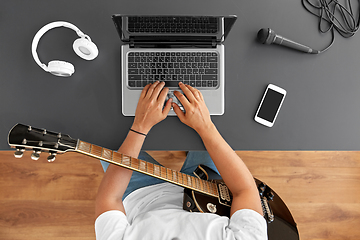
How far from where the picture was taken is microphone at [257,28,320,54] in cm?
79

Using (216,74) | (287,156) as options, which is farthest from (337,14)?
(287,156)

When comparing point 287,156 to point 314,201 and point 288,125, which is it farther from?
point 288,125

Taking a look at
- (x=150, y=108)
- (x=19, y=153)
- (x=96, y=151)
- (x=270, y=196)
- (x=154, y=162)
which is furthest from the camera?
(x=154, y=162)

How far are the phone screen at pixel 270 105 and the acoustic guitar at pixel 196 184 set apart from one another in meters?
0.30

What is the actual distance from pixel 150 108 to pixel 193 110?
16 cm

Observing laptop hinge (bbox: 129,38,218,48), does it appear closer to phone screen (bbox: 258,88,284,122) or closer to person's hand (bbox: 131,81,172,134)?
person's hand (bbox: 131,81,172,134)

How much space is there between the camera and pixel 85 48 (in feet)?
2.48

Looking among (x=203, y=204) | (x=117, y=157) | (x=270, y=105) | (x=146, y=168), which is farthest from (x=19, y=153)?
(x=270, y=105)

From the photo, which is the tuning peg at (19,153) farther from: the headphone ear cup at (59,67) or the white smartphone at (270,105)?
the white smartphone at (270,105)

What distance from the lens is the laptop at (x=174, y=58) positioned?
0.77m

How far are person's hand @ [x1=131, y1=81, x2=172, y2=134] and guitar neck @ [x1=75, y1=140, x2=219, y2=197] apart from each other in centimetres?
12

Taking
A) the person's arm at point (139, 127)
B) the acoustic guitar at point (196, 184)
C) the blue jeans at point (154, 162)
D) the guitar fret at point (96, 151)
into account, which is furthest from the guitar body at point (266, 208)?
the guitar fret at point (96, 151)

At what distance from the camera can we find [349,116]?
0.84 metres

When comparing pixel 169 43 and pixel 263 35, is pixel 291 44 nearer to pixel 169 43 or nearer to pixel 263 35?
pixel 263 35
